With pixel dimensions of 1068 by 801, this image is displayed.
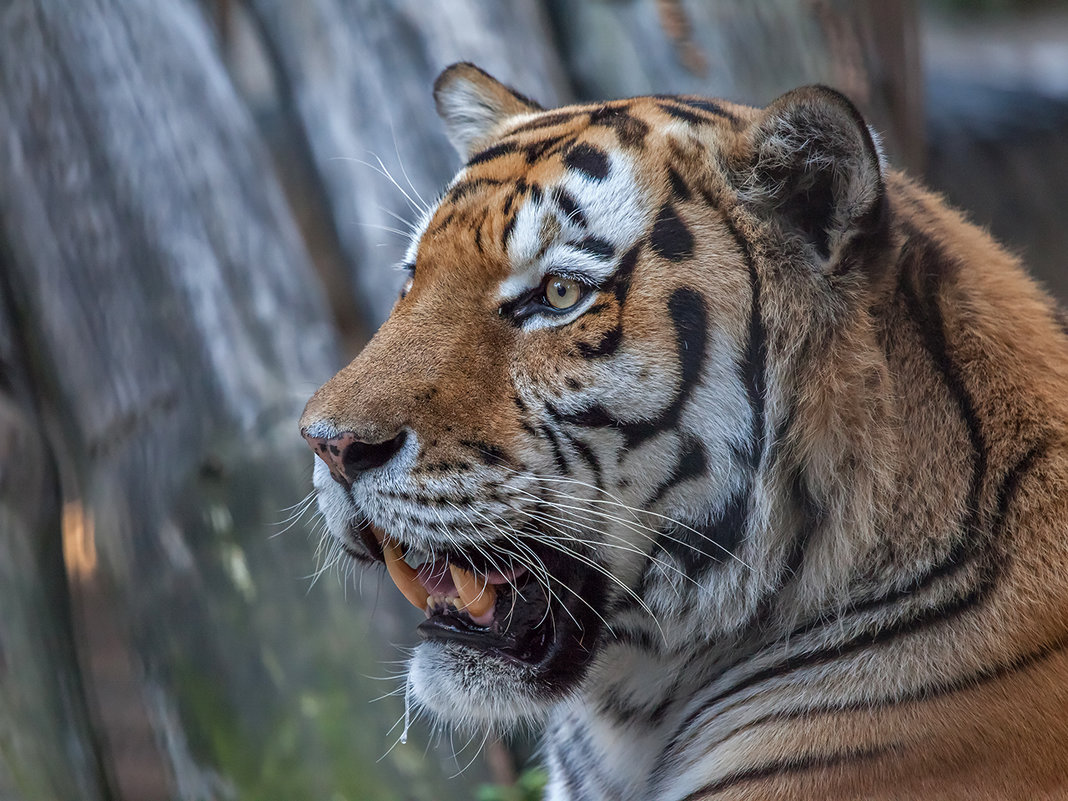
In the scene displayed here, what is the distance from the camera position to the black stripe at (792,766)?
1.51m

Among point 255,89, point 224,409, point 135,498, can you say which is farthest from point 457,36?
point 255,89

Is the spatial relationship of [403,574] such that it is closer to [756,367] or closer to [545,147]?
[756,367]

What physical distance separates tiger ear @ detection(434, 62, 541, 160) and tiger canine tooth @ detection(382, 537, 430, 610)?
3.09 ft

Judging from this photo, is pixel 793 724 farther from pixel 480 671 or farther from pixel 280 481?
pixel 280 481

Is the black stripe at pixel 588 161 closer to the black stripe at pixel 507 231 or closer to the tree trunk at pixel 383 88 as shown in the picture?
the black stripe at pixel 507 231

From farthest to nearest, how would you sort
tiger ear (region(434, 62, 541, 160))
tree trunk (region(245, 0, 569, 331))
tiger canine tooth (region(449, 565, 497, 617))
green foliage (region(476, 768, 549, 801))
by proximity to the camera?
tree trunk (region(245, 0, 569, 331)) < green foliage (region(476, 768, 549, 801)) < tiger ear (region(434, 62, 541, 160)) < tiger canine tooth (region(449, 565, 497, 617))

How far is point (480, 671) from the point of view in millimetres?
1720

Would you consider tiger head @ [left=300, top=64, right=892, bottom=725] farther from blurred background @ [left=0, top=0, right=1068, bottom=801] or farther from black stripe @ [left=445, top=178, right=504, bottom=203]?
blurred background @ [left=0, top=0, right=1068, bottom=801]

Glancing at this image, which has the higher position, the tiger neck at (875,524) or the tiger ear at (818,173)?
the tiger ear at (818,173)

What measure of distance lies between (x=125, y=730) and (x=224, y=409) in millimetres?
2341

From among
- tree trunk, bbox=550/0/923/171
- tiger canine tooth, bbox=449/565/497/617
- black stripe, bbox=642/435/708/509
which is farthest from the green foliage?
tree trunk, bbox=550/0/923/171

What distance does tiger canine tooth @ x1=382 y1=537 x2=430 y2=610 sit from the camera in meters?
1.75

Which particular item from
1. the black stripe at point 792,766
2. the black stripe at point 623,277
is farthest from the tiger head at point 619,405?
the black stripe at point 792,766

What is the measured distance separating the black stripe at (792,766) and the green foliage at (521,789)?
1.29m
